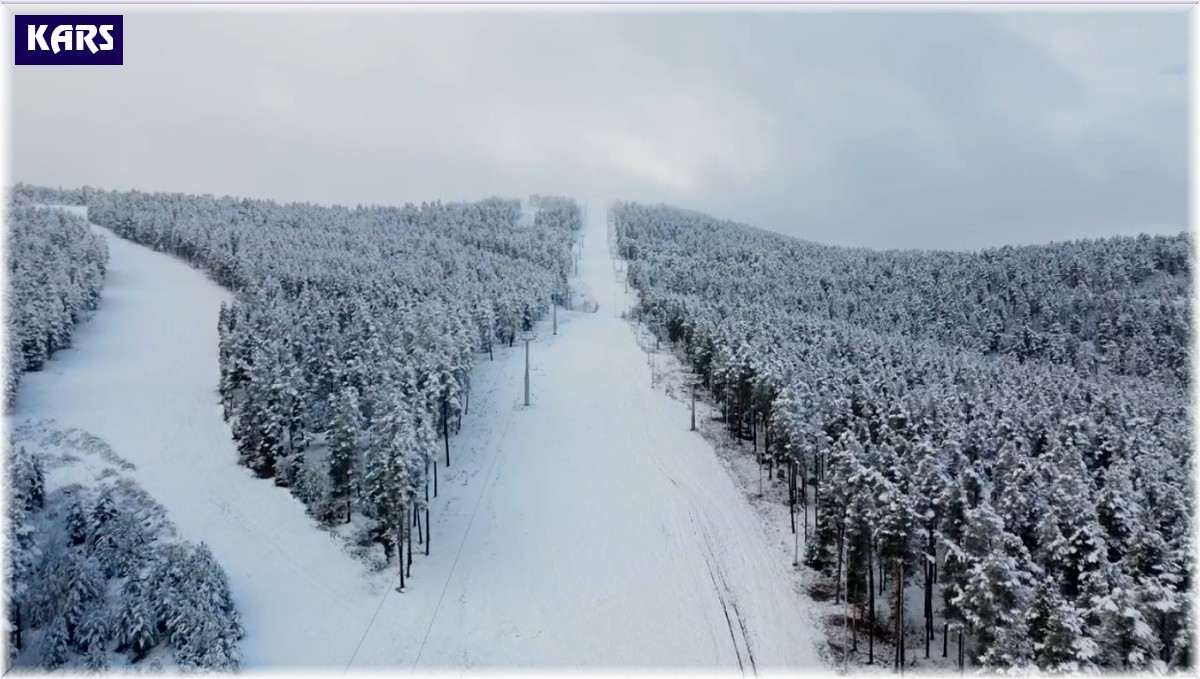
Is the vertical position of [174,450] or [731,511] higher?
[174,450]

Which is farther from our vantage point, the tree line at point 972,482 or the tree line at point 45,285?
the tree line at point 45,285

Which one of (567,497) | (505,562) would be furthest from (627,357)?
(505,562)

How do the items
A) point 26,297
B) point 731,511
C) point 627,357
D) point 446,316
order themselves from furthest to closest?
point 627,357
point 26,297
point 446,316
point 731,511

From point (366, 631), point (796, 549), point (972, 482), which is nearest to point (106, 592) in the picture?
point (366, 631)

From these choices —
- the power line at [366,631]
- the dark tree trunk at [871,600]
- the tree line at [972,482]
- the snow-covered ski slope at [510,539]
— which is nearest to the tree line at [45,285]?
the snow-covered ski slope at [510,539]

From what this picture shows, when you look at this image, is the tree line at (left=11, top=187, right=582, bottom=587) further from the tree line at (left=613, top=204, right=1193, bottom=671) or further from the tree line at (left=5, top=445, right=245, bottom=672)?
the tree line at (left=613, top=204, right=1193, bottom=671)

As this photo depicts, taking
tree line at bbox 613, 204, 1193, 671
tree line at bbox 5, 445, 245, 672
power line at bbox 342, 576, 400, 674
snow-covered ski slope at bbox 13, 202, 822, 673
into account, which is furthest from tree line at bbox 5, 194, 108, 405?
tree line at bbox 613, 204, 1193, 671

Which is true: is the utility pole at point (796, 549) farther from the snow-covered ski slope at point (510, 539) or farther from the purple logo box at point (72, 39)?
the purple logo box at point (72, 39)

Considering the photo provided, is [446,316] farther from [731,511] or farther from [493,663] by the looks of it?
[493,663]

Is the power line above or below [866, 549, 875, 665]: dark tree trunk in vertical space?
below
